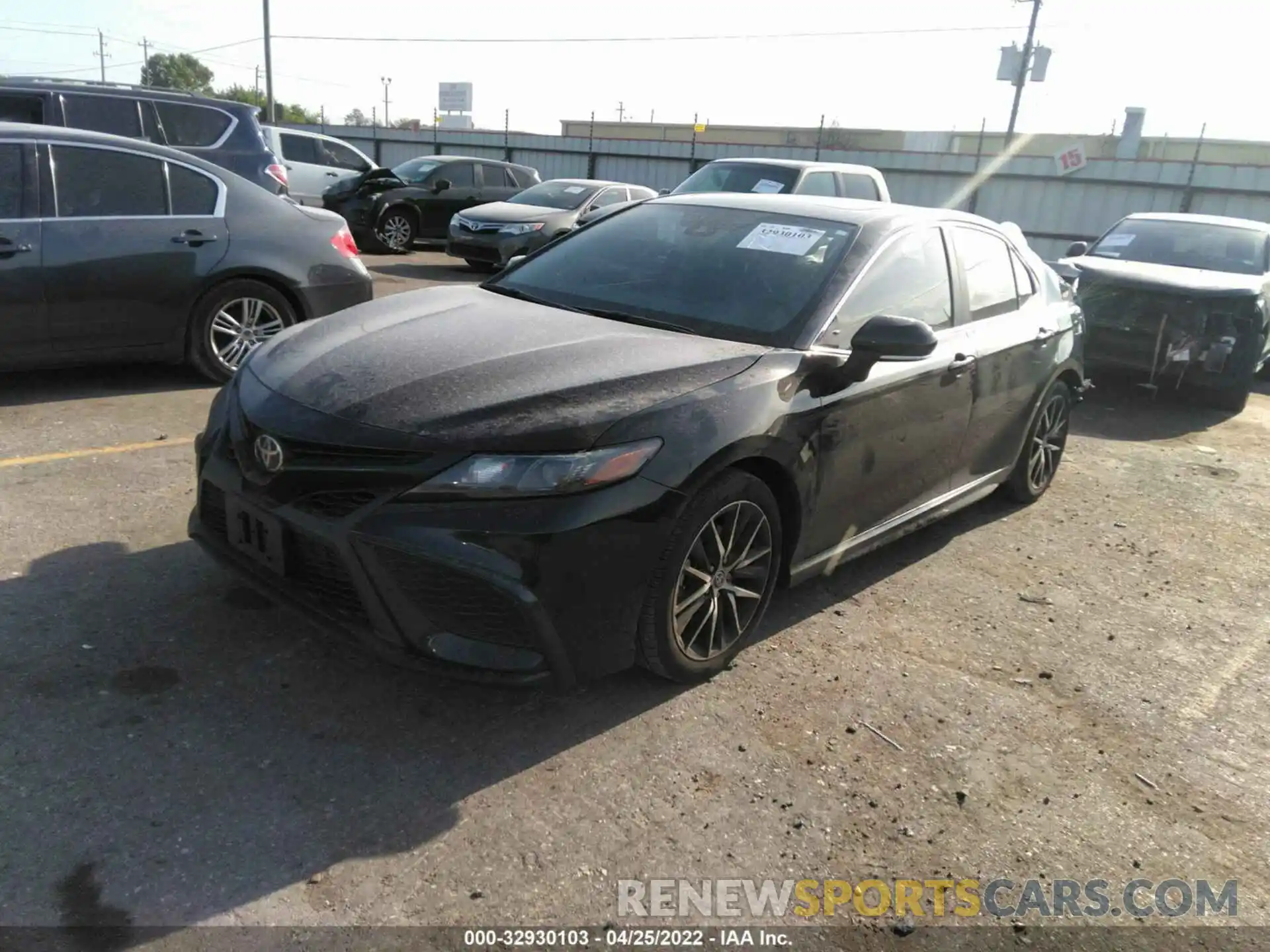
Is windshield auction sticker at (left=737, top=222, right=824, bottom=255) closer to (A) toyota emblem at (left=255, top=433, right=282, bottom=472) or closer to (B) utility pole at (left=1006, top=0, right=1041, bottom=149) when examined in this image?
(A) toyota emblem at (left=255, top=433, right=282, bottom=472)

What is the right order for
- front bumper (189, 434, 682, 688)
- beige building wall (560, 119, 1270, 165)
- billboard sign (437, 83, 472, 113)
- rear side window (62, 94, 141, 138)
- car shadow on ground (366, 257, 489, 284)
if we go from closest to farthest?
front bumper (189, 434, 682, 688)
rear side window (62, 94, 141, 138)
car shadow on ground (366, 257, 489, 284)
beige building wall (560, 119, 1270, 165)
billboard sign (437, 83, 472, 113)

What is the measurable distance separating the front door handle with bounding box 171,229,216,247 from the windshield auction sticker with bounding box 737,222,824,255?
3670mm

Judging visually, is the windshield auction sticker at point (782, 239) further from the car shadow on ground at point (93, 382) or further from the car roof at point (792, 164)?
the car roof at point (792, 164)

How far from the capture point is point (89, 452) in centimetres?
496

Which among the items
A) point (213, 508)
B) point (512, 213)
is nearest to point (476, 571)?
point (213, 508)

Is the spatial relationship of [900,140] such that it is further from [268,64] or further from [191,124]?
[191,124]

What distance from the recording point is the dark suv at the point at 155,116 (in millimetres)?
8477

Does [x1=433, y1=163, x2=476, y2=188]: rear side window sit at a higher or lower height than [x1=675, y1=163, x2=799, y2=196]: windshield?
Answer: lower

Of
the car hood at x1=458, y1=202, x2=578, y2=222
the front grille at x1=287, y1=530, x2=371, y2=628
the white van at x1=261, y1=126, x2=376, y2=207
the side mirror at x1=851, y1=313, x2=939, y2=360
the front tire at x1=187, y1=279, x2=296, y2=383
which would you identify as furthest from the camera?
the white van at x1=261, y1=126, x2=376, y2=207

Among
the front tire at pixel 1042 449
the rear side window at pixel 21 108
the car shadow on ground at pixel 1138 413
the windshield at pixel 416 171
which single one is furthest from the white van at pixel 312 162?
the front tire at pixel 1042 449

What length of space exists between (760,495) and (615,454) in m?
0.67

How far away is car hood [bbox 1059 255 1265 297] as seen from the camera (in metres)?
8.01

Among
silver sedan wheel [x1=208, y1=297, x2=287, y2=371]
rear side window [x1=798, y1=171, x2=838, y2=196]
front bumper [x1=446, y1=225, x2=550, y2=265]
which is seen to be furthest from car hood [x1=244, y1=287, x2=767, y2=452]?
front bumper [x1=446, y1=225, x2=550, y2=265]

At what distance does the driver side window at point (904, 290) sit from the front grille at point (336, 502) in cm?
171
